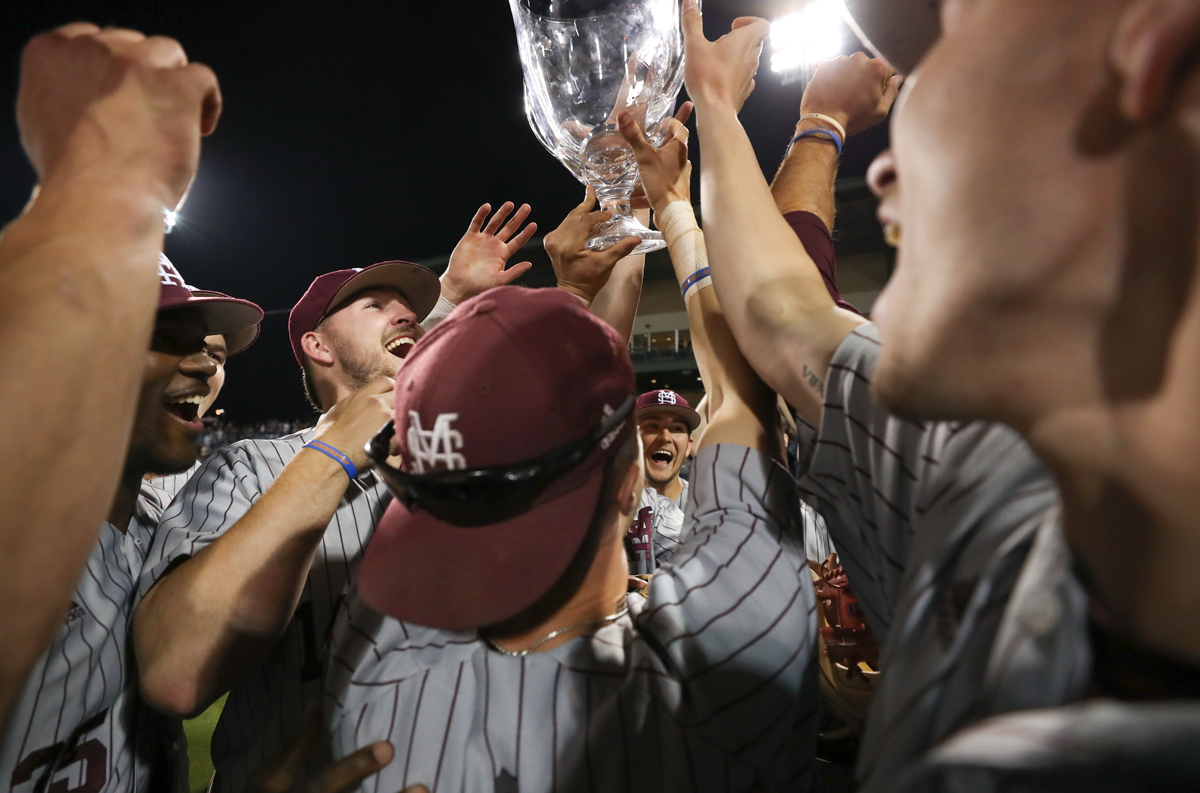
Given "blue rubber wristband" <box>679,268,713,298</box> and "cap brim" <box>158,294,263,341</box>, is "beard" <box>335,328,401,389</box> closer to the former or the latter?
"cap brim" <box>158,294,263,341</box>

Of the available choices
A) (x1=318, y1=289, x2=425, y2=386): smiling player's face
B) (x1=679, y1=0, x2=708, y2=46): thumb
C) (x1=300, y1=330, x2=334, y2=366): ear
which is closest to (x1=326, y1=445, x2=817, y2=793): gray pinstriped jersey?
(x1=679, y1=0, x2=708, y2=46): thumb

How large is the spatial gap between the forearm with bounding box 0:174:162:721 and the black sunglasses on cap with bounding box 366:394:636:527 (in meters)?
0.36

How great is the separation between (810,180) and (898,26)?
52 centimetres

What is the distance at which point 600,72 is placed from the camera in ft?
3.77

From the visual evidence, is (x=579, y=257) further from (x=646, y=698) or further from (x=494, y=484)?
(x=646, y=698)

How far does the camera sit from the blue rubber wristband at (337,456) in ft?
4.52

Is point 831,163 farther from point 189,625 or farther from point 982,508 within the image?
point 189,625

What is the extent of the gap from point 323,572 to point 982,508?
1.51 metres

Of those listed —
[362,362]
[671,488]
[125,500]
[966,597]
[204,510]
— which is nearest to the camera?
[966,597]

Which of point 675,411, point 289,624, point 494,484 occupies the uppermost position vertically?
point 494,484

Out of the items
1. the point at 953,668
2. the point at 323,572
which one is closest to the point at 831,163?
the point at 953,668

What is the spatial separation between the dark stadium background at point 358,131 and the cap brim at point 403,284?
3.03 feet

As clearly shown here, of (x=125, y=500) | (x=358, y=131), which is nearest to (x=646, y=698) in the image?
(x=125, y=500)

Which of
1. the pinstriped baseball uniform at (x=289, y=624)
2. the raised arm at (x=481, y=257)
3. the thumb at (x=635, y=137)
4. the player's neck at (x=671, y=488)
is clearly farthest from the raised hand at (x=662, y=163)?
the player's neck at (x=671, y=488)
